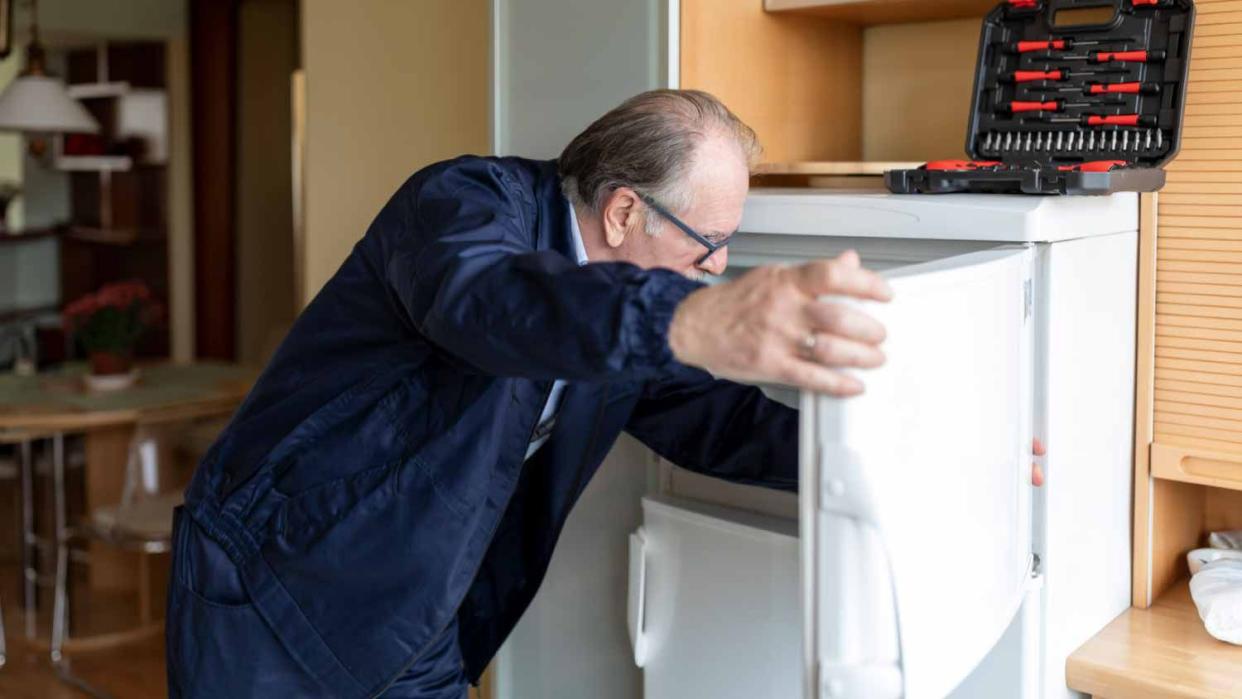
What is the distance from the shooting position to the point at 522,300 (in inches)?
43.0

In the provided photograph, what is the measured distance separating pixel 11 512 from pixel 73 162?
2452 millimetres

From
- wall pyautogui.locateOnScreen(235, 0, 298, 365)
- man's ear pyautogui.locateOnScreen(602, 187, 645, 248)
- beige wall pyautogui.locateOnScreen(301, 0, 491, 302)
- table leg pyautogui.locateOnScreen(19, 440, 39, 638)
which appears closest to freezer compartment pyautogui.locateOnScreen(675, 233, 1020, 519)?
man's ear pyautogui.locateOnScreen(602, 187, 645, 248)

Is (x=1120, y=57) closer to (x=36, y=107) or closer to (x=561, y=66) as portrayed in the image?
(x=561, y=66)

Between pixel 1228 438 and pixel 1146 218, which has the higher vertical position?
pixel 1146 218

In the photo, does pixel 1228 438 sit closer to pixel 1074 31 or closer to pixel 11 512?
pixel 1074 31

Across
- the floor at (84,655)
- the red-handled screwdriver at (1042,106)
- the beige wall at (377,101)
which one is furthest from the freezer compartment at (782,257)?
the floor at (84,655)

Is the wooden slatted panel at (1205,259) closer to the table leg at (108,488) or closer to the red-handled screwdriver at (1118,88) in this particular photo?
the red-handled screwdriver at (1118,88)

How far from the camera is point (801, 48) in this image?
212 centimetres

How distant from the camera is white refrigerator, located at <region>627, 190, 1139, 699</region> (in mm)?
1064

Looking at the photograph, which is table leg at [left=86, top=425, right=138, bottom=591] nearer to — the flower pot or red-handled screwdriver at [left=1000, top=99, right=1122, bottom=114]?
the flower pot

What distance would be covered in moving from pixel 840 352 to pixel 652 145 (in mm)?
550

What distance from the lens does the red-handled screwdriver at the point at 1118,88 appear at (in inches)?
67.4

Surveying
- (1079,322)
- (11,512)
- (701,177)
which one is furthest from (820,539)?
(11,512)

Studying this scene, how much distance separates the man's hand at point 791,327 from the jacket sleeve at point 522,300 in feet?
0.11
